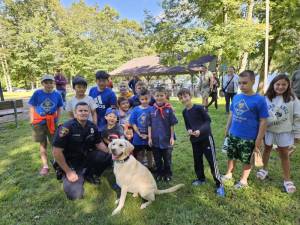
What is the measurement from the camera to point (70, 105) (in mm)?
4258

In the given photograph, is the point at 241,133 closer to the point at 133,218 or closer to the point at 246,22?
the point at 133,218

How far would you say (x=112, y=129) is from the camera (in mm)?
3984

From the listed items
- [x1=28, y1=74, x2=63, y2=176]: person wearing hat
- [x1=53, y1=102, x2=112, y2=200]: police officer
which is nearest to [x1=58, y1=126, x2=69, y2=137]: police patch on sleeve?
[x1=53, y1=102, x2=112, y2=200]: police officer

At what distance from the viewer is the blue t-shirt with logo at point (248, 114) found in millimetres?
3260

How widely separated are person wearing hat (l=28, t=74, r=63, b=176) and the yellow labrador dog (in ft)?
5.80

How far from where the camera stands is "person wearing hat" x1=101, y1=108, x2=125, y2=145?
12.9 feet

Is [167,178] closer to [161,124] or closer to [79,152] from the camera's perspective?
[161,124]

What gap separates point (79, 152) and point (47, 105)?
123 cm

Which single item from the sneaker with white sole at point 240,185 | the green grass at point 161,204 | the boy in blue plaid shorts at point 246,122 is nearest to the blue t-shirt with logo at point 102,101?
the green grass at point 161,204

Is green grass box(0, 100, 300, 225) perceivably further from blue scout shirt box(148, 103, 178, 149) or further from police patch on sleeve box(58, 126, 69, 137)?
police patch on sleeve box(58, 126, 69, 137)

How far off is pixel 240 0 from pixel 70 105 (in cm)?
1332

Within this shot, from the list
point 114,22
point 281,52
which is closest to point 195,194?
point 281,52

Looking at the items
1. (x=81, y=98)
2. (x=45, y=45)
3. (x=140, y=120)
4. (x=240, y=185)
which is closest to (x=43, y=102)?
(x=81, y=98)

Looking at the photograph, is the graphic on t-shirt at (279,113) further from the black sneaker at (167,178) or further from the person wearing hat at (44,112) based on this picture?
the person wearing hat at (44,112)
